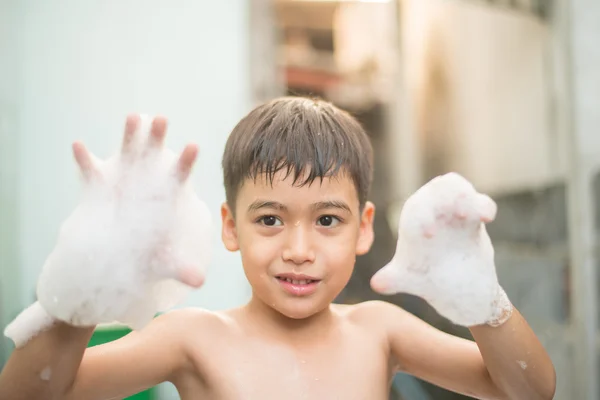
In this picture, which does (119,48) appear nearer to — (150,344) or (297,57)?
(150,344)

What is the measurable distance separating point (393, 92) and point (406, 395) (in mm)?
1848

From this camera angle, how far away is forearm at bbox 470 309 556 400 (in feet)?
2.23

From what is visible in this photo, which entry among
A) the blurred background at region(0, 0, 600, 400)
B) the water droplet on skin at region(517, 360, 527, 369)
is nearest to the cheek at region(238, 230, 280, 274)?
the water droplet on skin at region(517, 360, 527, 369)

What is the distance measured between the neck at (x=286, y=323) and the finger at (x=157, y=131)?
30 centimetres

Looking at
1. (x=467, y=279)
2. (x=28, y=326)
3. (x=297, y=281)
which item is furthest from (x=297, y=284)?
(x=28, y=326)

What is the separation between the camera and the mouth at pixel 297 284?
712 millimetres

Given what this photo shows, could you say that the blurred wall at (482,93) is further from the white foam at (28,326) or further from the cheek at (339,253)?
the white foam at (28,326)

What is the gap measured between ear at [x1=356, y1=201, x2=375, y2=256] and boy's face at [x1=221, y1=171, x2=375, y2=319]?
7cm

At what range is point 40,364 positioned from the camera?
59cm

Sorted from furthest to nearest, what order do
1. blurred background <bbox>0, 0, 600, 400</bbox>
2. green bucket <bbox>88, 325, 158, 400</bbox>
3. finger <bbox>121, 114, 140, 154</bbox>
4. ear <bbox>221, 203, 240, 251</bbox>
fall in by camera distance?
1. blurred background <bbox>0, 0, 600, 400</bbox>
2. green bucket <bbox>88, 325, 158, 400</bbox>
3. ear <bbox>221, 203, 240, 251</bbox>
4. finger <bbox>121, 114, 140, 154</bbox>

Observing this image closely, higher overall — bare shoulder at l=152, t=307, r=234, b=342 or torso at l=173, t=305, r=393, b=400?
bare shoulder at l=152, t=307, r=234, b=342

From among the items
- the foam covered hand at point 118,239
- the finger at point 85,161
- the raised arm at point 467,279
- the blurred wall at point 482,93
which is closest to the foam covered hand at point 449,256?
the raised arm at point 467,279

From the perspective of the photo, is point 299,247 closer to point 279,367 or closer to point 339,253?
point 339,253

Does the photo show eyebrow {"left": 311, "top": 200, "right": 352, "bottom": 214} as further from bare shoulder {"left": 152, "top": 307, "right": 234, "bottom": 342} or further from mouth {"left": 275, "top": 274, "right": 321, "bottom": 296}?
bare shoulder {"left": 152, "top": 307, "right": 234, "bottom": 342}
